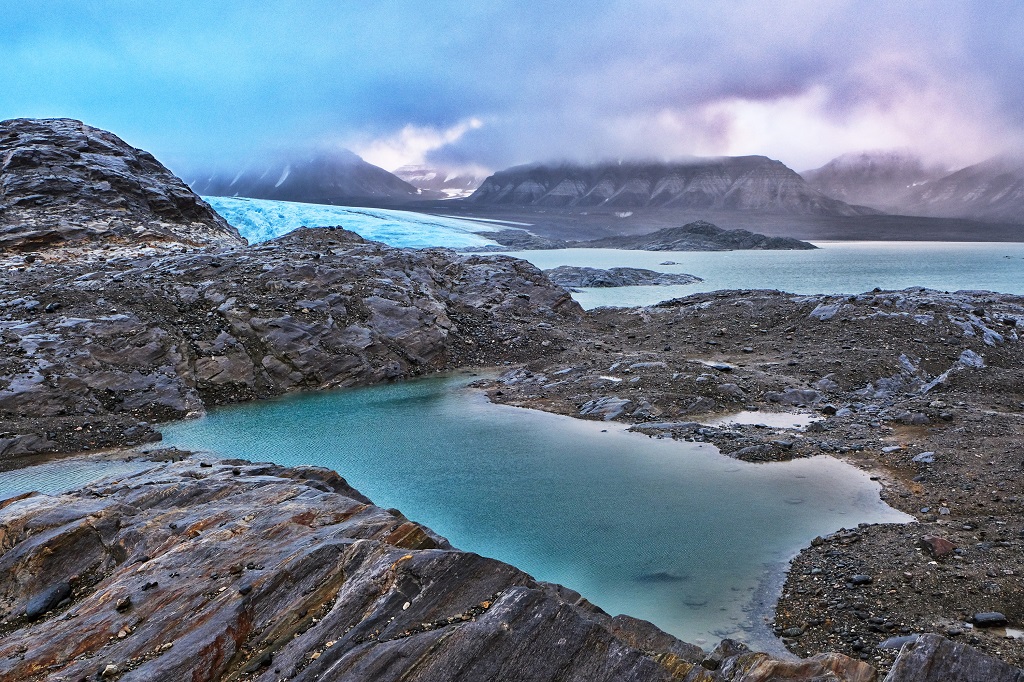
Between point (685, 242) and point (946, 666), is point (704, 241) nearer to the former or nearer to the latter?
point (685, 242)

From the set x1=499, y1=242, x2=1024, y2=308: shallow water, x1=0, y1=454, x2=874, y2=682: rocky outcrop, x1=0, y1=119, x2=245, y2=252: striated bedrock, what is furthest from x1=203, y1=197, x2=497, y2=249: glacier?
x1=0, y1=454, x2=874, y2=682: rocky outcrop

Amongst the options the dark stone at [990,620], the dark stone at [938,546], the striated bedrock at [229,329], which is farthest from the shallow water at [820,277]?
the dark stone at [990,620]

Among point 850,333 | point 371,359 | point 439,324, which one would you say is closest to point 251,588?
point 371,359

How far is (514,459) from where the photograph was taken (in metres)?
16.5

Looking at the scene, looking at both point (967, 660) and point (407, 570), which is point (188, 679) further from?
point (967, 660)

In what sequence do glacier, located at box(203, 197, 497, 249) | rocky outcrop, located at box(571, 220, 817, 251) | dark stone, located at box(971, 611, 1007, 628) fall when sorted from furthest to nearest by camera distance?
rocky outcrop, located at box(571, 220, 817, 251)
glacier, located at box(203, 197, 497, 249)
dark stone, located at box(971, 611, 1007, 628)

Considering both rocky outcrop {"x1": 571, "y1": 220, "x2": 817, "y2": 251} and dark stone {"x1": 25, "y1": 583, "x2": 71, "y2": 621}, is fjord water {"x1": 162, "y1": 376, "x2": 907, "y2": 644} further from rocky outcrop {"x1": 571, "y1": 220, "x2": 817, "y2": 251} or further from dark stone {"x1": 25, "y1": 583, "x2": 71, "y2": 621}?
rocky outcrop {"x1": 571, "y1": 220, "x2": 817, "y2": 251}

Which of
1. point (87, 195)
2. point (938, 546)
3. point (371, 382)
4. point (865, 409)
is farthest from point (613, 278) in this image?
point (938, 546)

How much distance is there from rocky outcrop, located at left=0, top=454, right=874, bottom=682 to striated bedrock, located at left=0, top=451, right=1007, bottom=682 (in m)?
0.02

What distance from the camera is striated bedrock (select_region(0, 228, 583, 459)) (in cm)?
1944

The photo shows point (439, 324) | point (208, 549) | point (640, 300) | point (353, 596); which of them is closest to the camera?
point (353, 596)

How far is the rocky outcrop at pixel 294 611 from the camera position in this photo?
634cm

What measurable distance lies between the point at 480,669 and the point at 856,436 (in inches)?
526

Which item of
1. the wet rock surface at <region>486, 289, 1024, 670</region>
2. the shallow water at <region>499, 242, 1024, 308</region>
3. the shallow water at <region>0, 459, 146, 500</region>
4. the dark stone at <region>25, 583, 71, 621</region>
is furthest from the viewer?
the shallow water at <region>499, 242, 1024, 308</region>
